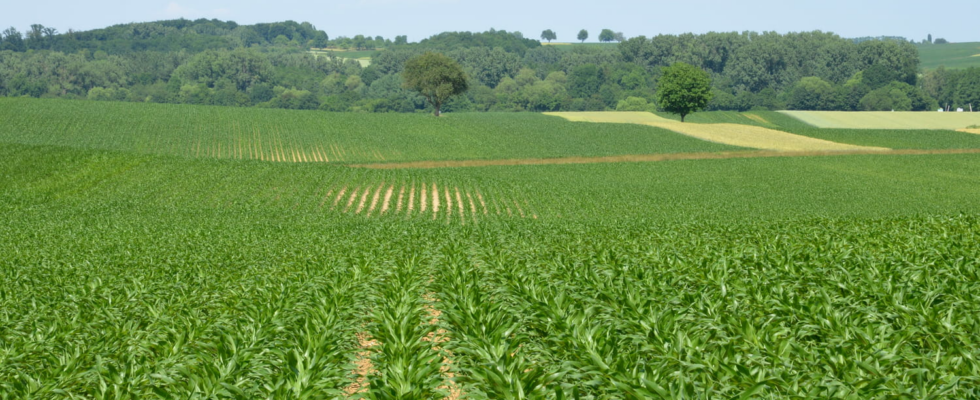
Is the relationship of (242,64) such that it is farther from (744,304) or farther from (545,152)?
(744,304)

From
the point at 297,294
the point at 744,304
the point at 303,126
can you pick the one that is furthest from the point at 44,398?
the point at 303,126

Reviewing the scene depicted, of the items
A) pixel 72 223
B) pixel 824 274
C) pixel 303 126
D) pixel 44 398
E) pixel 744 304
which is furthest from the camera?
pixel 303 126

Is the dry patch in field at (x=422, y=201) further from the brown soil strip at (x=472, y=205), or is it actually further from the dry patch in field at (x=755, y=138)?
the dry patch in field at (x=755, y=138)

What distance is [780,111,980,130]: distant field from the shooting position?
10219cm

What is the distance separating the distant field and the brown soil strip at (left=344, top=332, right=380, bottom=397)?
350 ft

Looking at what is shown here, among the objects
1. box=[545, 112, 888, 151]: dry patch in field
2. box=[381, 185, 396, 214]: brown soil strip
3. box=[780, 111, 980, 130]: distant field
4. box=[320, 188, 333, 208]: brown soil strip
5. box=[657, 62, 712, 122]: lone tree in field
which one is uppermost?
box=[657, 62, 712, 122]: lone tree in field

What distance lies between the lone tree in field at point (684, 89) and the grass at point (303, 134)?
1260 centimetres

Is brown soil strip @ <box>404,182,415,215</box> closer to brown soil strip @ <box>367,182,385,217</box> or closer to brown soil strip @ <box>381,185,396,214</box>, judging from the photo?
brown soil strip @ <box>381,185,396,214</box>

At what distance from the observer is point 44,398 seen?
301 inches

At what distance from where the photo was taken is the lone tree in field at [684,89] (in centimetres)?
9594

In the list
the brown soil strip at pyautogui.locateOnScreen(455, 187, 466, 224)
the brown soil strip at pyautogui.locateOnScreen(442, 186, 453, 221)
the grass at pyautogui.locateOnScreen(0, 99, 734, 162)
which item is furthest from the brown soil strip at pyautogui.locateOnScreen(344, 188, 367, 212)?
the grass at pyautogui.locateOnScreen(0, 99, 734, 162)

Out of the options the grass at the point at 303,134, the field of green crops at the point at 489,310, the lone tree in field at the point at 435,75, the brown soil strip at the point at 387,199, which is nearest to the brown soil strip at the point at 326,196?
the brown soil strip at the point at 387,199

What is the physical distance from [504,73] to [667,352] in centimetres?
18642

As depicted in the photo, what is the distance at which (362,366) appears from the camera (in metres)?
9.47
